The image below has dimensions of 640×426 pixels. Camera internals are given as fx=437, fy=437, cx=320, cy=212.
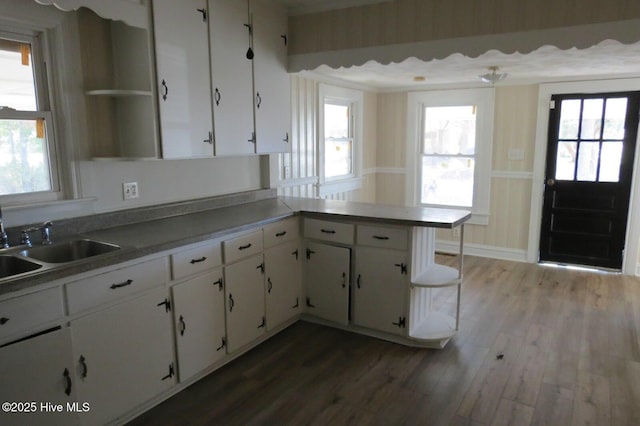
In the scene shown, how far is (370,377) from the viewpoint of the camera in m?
2.76

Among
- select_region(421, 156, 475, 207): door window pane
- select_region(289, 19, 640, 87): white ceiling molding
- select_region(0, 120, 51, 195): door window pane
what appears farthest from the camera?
select_region(421, 156, 475, 207): door window pane

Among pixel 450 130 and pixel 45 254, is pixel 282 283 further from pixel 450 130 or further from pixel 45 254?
pixel 450 130

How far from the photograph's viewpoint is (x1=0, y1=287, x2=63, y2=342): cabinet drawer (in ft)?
5.69

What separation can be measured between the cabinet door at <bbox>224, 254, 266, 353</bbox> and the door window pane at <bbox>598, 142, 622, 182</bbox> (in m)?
4.06

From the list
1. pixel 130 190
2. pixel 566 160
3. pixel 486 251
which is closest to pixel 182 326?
pixel 130 190

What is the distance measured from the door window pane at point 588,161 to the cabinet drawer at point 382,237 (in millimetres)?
3149

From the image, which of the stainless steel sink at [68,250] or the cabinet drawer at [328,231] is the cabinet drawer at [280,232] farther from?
the stainless steel sink at [68,250]

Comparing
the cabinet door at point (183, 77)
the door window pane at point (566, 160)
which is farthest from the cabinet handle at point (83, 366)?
the door window pane at point (566, 160)

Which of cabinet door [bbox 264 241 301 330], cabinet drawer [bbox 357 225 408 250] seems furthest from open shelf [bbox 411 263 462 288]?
cabinet door [bbox 264 241 301 330]

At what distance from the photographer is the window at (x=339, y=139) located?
4805 mm

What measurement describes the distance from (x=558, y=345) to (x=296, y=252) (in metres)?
2.05

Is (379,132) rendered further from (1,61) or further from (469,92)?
(1,61)

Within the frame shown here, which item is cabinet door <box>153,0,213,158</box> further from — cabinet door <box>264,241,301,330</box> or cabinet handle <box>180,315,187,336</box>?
cabinet handle <box>180,315,187,336</box>

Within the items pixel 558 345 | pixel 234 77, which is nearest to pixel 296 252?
pixel 234 77
